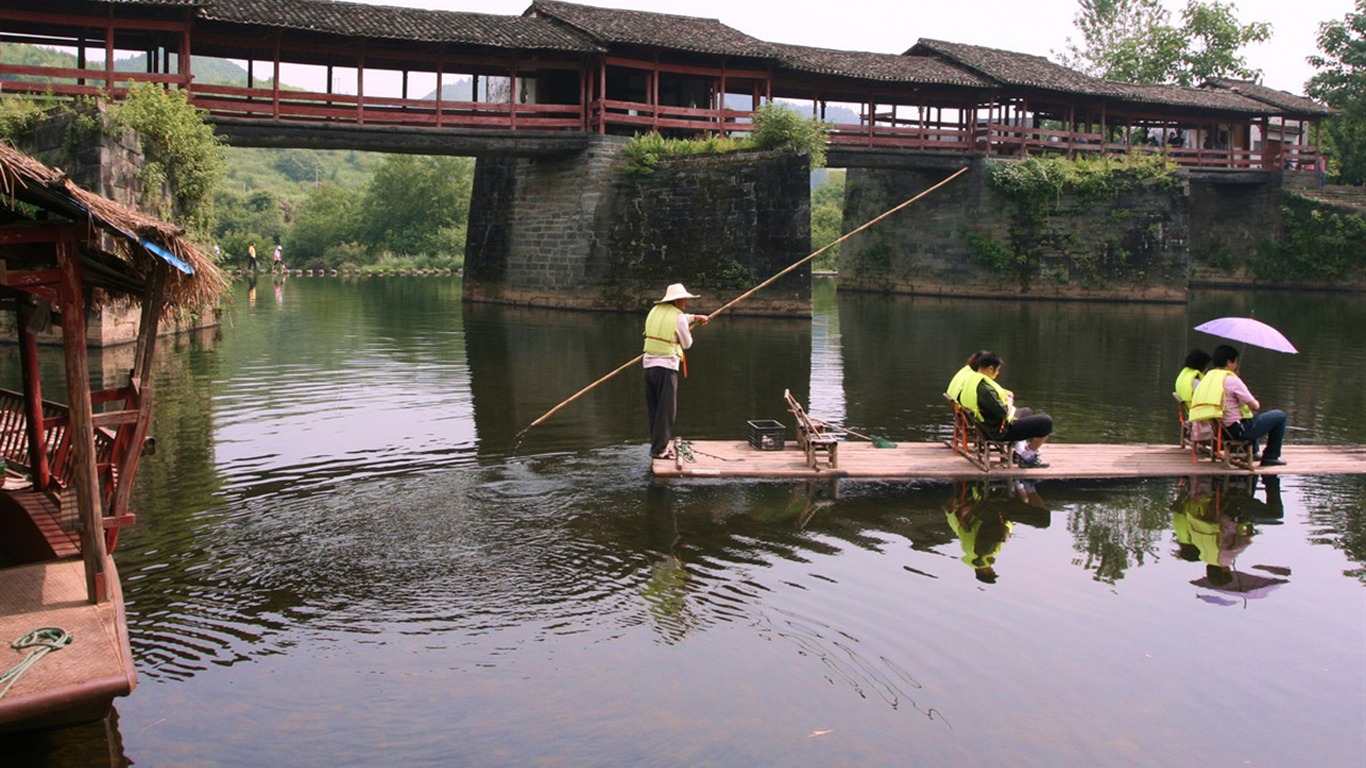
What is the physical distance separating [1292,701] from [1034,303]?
1186 inches

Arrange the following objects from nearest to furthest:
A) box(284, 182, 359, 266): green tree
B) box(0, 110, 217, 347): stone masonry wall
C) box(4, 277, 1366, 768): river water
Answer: box(4, 277, 1366, 768): river water → box(0, 110, 217, 347): stone masonry wall → box(284, 182, 359, 266): green tree

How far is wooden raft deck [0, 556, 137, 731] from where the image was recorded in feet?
16.4

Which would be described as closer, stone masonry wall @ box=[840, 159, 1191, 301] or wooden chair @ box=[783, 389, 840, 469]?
wooden chair @ box=[783, 389, 840, 469]

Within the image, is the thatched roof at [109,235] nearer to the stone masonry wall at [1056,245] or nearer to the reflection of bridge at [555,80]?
the reflection of bridge at [555,80]

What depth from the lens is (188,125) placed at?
21.5m

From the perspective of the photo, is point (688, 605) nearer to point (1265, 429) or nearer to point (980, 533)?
point (980, 533)

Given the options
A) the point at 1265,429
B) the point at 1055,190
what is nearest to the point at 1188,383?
the point at 1265,429

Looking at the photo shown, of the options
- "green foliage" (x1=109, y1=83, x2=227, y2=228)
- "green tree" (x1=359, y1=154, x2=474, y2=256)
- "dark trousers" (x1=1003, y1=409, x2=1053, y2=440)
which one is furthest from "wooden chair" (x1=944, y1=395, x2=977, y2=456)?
"green tree" (x1=359, y1=154, x2=474, y2=256)

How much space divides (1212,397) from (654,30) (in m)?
21.3

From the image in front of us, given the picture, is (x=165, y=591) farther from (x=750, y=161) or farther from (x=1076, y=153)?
(x=1076, y=153)

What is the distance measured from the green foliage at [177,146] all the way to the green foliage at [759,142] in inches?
370

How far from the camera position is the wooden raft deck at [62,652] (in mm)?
5008

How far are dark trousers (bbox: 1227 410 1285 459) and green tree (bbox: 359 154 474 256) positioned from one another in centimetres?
4893

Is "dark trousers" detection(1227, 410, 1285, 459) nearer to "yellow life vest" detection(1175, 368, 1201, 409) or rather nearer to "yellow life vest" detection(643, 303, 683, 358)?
"yellow life vest" detection(1175, 368, 1201, 409)
